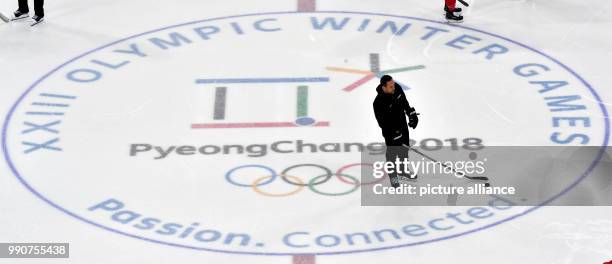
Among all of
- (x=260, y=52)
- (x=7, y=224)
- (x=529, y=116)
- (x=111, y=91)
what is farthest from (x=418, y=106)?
(x=7, y=224)

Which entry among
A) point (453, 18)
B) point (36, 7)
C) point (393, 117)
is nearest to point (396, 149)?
point (393, 117)

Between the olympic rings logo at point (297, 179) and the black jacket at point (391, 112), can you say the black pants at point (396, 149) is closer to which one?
the black jacket at point (391, 112)

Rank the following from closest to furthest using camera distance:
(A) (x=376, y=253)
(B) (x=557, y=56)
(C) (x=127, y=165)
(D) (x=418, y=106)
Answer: (A) (x=376, y=253) < (C) (x=127, y=165) < (D) (x=418, y=106) < (B) (x=557, y=56)

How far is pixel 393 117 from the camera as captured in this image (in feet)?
40.9

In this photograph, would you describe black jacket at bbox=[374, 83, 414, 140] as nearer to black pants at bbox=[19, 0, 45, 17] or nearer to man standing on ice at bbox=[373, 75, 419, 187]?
man standing on ice at bbox=[373, 75, 419, 187]

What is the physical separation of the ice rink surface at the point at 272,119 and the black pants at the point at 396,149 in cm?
38

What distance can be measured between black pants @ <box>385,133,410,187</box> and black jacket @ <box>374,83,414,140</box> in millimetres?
39

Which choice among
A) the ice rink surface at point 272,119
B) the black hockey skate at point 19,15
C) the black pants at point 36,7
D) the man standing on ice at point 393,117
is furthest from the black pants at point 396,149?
the black hockey skate at point 19,15

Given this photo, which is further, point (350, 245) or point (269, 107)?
point (269, 107)

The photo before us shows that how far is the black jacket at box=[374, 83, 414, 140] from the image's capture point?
12406 mm

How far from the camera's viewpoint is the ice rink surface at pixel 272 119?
1196 centimetres

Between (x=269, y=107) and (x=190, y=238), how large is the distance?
2.80 m

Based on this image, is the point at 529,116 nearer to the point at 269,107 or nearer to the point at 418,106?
the point at 418,106

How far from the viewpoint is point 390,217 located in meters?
12.3
